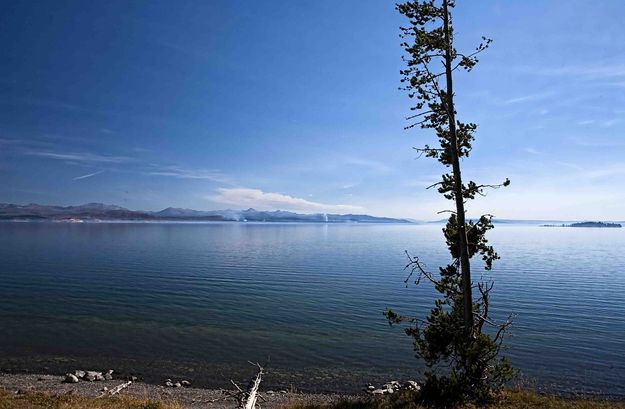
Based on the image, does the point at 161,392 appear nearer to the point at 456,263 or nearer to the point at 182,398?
the point at 182,398

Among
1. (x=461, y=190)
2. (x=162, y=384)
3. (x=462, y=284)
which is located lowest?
(x=162, y=384)

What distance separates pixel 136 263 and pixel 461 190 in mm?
83714

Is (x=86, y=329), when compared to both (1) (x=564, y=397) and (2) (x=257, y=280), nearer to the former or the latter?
(2) (x=257, y=280)

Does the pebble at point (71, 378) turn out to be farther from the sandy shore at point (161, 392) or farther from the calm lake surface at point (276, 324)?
the calm lake surface at point (276, 324)

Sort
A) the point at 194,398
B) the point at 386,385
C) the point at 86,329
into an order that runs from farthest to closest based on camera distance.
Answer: the point at 86,329 → the point at 386,385 → the point at 194,398

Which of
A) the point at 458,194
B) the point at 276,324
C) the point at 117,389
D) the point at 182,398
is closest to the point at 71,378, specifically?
the point at 117,389

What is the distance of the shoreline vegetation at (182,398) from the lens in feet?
61.8

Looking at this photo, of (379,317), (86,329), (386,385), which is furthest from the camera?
(379,317)

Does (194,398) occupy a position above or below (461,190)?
below

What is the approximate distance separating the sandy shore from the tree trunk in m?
10.00

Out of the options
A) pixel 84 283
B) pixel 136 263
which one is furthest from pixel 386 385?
pixel 136 263

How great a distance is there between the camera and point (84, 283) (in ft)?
204

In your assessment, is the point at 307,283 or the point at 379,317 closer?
the point at 379,317

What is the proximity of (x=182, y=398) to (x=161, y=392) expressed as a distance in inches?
74.8
